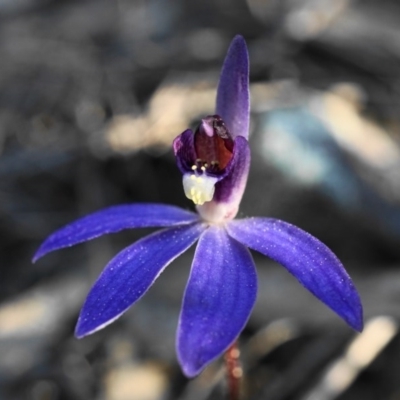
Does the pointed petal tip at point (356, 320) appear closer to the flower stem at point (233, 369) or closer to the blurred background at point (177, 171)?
the flower stem at point (233, 369)

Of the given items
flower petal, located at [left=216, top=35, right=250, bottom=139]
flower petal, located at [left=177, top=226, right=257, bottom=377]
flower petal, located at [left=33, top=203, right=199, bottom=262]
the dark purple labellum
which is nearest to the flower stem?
flower petal, located at [left=177, top=226, right=257, bottom=377]

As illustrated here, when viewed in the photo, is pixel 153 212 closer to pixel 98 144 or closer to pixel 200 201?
pixel 200 201

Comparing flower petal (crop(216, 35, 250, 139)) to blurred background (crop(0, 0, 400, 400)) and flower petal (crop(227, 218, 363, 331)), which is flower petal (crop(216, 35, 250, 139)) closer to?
flower petal (crop(227, 218, 363, 331))

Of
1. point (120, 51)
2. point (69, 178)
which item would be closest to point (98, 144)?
point (69, 178)

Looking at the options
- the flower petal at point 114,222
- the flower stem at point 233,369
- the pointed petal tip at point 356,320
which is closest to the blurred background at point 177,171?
the flower stem at point 233,369

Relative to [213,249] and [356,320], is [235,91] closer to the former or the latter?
[213,249]

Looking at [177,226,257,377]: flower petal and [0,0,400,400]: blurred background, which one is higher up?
[177,226,257,377]: flower petal

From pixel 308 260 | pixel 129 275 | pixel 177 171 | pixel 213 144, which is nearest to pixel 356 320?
pixel 308 260
